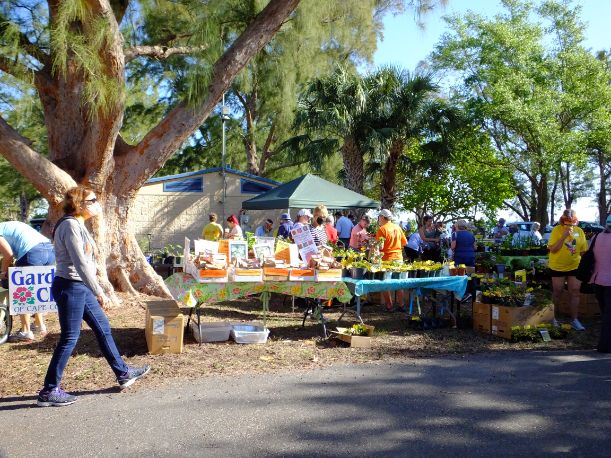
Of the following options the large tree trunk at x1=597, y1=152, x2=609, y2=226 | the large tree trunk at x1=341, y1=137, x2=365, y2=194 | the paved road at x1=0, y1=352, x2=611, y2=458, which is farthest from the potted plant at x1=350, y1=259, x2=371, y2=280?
the large tree trunk at x1=597, y1=152, x2=609, y2=226

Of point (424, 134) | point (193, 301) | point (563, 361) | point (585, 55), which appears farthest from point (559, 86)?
point (193, 301)

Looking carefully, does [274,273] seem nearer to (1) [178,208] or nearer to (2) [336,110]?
(2) [336,110]

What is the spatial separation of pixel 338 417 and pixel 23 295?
4.16 metres

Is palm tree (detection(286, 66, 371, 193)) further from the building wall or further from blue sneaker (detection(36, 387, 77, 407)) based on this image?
blue sneaker (detection(36, 387, 77, 407))

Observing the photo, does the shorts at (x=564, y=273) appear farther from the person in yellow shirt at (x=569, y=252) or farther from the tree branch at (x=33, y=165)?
the tree branch at (x=33, y=165)

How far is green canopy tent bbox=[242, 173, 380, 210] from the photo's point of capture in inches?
512

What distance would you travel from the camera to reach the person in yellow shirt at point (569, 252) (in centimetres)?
763

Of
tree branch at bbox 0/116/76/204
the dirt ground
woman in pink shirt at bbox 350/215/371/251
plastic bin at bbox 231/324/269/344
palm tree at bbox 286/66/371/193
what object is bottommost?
the dirt ground

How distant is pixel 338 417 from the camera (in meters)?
4.16

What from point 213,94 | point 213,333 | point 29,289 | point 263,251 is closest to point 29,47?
point 213,94

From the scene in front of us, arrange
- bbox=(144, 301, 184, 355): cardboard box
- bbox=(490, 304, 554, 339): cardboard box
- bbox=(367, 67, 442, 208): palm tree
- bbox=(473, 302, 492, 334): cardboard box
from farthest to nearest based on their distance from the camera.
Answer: bbox=(367, 67, 442, 208): palm tree
bbox=(473, 302, 492, 334): cardboard box
bbox=(490, 304, 554, 339): cardboard box
bbox=(144, 301, 184, 355): cardboard box

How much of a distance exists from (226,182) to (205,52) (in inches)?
439

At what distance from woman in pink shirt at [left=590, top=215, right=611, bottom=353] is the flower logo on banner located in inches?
263

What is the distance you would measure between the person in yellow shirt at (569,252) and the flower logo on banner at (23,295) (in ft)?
22.3
